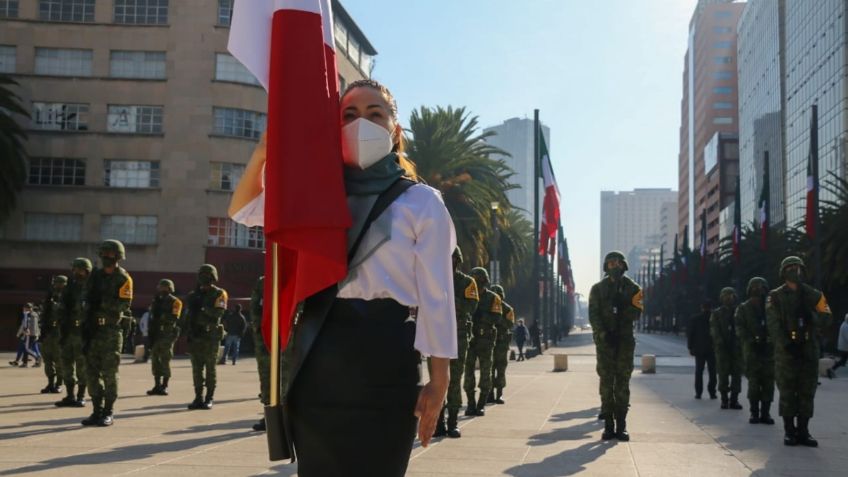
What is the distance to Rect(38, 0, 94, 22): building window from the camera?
46.9 meters

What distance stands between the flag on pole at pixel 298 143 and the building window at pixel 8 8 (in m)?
Result: 48.1

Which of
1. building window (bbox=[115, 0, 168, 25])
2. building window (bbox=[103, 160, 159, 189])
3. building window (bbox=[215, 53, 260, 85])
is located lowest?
building window (bbox=[103, 160, 159, 189])

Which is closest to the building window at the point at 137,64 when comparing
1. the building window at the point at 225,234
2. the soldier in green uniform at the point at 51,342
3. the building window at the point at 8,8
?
the building window at the point at 8,8

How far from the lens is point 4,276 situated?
45375 millimetres

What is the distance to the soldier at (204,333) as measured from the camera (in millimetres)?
13859

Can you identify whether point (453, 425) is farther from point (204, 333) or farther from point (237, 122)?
point (237, 122)

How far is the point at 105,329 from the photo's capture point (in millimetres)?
11414

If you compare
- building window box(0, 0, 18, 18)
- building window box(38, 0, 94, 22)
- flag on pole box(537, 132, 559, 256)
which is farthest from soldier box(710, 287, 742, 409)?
building window box(0, 0, 18, 18)

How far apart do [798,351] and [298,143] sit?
826 centimetres

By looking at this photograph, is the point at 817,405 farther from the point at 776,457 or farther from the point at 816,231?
the point at 816,231

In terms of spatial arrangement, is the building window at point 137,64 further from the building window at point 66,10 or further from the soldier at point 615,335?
the soldier at point 615,335

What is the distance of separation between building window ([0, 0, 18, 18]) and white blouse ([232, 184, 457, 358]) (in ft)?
160

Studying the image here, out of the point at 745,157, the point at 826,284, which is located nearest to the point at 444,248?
the point at 826,284

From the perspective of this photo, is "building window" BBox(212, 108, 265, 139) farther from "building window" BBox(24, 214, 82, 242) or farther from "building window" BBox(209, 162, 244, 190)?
"building window" BBox(24, 214, 82, 242)
